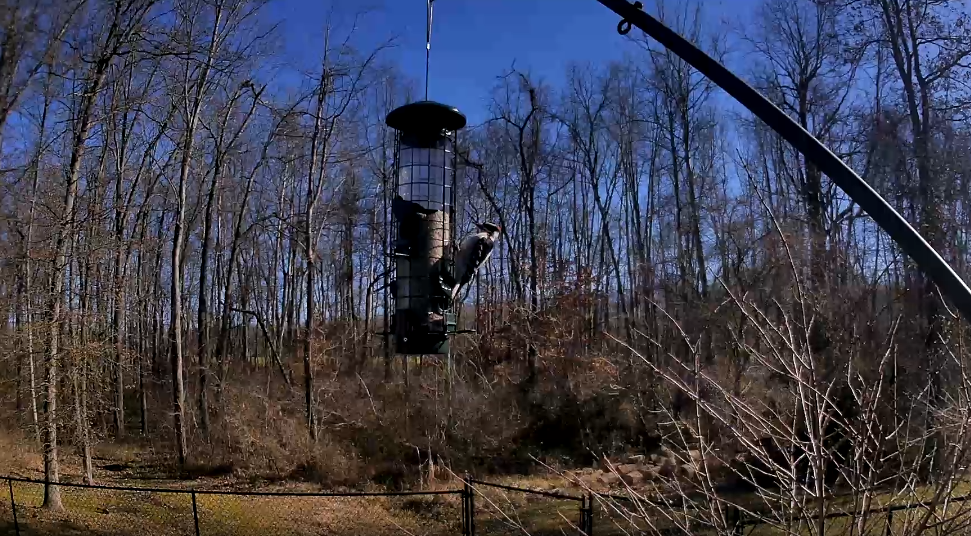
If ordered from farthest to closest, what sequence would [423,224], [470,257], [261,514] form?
[261,514], [423,224], [470,257]

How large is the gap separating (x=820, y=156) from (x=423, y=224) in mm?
3389

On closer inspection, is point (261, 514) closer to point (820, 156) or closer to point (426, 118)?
point (426, 118)

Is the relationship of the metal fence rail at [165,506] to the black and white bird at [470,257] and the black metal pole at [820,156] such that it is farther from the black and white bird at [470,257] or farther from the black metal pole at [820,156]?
the black metal pole at [820,156]

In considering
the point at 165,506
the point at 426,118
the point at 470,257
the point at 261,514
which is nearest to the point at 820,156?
the point at 470,257

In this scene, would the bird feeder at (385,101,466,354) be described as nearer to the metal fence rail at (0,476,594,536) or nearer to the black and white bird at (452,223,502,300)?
the black and white bird at (452,223,502,300)

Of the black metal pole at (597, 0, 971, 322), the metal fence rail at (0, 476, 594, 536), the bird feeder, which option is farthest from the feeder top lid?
the metal fence rail at (0, 476, 594, 536)

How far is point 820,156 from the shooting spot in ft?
6.40

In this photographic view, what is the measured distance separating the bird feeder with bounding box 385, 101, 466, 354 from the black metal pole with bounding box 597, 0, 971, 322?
2.67 metres

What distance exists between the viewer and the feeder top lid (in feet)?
16.1

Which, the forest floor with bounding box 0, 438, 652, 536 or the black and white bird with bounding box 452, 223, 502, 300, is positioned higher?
the black and white bird with bounding box 452, 223, 502, 300

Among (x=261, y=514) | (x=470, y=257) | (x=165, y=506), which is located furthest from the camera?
(x=165, y=506)

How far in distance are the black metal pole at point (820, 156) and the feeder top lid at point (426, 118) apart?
256cm

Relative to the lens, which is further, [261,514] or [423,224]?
[261,514]

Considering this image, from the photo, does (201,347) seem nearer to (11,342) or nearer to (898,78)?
(11,342)
